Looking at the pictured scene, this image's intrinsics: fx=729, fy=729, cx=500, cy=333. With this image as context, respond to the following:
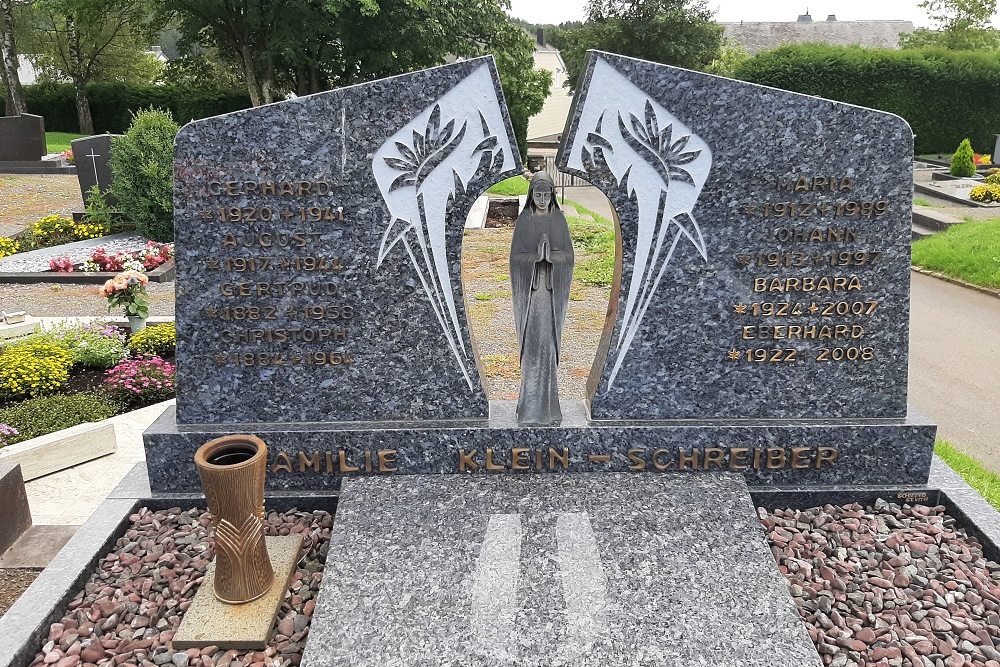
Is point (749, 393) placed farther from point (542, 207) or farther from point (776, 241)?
point (542, 207)

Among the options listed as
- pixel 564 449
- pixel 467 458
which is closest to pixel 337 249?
pixel 467 458

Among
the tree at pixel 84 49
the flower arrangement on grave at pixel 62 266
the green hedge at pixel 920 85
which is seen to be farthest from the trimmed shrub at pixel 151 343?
the tree at pixel 84 49

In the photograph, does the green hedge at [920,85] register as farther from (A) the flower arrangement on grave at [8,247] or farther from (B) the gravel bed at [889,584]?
(B) the gravel bed at [889,584]

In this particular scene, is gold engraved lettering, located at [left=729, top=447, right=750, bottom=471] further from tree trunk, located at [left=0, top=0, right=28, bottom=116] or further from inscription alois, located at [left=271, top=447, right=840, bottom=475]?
tree trunk, located at [left=0, top=0, right=28, bottom=116]

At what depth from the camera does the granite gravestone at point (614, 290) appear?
423cm

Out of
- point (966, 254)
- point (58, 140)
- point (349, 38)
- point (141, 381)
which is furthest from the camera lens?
point (58, 140)

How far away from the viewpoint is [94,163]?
1479cm

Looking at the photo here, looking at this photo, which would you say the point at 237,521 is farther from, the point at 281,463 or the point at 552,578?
the point at 552,578

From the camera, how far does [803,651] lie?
3227mm

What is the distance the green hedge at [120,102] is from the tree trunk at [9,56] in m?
2.26

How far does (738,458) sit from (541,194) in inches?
80.8

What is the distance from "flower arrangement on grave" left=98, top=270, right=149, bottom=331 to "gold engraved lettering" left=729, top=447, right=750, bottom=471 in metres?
6.06

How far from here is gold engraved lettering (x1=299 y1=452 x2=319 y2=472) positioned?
4512 mm

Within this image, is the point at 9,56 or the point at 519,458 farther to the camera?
the point at 9,56
